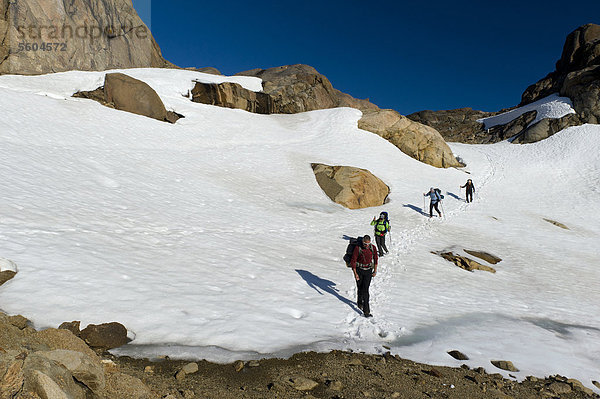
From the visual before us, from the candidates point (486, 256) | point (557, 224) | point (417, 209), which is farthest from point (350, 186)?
point (557, 224)

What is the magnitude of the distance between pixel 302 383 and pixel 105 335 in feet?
10.4

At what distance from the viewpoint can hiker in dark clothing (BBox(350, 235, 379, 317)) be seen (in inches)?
321

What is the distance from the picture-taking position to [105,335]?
507 cm

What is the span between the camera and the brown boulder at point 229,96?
122 ft

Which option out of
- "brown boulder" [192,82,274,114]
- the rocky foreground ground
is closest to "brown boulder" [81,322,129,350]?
the rocky foreground ground

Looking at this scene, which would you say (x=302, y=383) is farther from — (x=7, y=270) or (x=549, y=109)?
(x=549, y=109)

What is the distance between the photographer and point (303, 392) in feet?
15.1

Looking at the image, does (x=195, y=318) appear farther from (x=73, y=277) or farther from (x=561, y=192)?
(x=561, y=192)

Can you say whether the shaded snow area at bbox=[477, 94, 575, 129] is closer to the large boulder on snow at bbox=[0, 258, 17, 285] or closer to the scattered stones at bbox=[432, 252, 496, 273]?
the scattered stones at bbox=[432, 252, 496, 273]

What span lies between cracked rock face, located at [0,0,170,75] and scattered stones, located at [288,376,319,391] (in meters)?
44.8

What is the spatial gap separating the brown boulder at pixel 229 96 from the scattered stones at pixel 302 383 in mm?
Answer: 36690

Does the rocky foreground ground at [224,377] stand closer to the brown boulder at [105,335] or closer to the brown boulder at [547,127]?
the brown boulder at [105,335]

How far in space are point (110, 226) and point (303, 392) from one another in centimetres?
916

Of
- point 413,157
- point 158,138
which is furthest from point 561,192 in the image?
point 158,138
